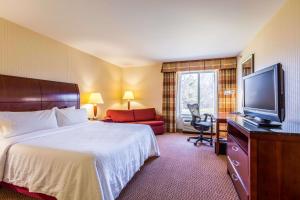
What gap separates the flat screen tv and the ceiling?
0.97 meters

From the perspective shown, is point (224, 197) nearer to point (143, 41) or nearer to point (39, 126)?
point (39, 126)

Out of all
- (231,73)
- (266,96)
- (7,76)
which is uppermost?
(231,73)

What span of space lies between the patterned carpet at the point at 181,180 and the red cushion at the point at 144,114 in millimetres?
1947

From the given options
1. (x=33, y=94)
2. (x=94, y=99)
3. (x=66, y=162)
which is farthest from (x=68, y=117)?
(x=66, y=162)

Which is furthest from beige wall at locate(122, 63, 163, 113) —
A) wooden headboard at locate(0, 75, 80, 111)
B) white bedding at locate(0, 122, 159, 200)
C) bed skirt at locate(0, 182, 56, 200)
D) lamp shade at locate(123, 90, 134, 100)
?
bed skirt at locate(0, 182, 56, 200)

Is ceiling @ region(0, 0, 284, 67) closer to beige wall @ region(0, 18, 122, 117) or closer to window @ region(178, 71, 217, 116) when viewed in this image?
beige wall @ region(0, 18, 122, 117)

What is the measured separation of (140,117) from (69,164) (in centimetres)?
374

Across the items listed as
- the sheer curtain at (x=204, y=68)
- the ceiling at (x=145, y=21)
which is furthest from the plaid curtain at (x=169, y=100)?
the ceiling at (x=145, y=21)

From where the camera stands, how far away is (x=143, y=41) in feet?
11.3

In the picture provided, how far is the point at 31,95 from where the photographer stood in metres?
2.81

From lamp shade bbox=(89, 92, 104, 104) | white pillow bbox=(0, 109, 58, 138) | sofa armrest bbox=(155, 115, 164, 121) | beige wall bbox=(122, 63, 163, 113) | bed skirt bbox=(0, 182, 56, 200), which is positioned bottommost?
bed skirt bbox=(0, 182, 56, 200)

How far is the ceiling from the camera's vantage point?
2.14 m

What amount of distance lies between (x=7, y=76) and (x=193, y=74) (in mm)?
4693

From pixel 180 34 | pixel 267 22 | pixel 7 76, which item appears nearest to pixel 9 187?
pixel 7 76
